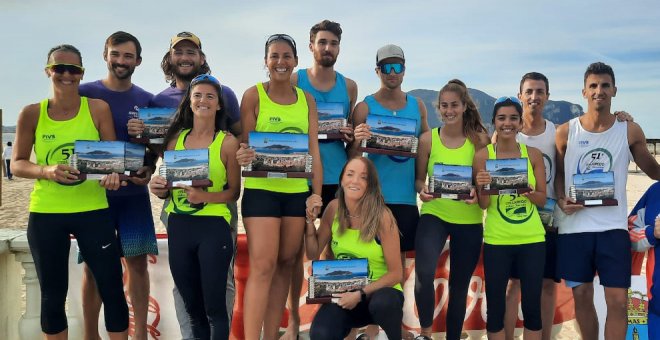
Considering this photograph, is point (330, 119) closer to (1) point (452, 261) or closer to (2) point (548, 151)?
(1) point (452, 261)

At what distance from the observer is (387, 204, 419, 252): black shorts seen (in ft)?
15.8

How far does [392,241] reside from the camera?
161 inches

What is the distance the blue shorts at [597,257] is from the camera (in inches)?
175

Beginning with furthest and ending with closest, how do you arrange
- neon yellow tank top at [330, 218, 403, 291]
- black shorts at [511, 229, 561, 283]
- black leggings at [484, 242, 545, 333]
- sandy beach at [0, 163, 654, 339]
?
1. sandy beach at [0, 163, 654, 339]
2. black shorts at [511, 229, 561, 283]
3. black leggings at [484, 242, 545, 333]
4. neon yellow tank top at [330, 218, 403, 291]

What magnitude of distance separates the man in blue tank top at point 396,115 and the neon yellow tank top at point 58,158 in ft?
7.29

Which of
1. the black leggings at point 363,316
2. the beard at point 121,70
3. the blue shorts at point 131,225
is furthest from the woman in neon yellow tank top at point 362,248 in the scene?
the beard at point 121,70

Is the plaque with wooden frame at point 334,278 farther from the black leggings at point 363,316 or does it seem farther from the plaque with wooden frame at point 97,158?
the plaque with wooden frame at point 97,158

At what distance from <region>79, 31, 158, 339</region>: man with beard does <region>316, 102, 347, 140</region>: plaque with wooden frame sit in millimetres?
1504

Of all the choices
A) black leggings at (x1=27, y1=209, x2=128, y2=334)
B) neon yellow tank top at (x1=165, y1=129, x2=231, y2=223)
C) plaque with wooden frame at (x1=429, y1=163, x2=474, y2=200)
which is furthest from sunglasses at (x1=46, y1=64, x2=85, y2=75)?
plaque with wooden frame at (x1=429, y1=163, x2=474, y2=200)

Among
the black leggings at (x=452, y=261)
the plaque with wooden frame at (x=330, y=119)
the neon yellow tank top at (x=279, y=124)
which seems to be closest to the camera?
the neon yellow tank top at (x=279, y=124)

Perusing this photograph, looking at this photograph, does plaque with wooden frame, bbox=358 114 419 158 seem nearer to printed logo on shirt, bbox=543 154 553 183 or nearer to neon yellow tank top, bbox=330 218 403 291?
neon yellow tank top, bbox=330 218 403 291

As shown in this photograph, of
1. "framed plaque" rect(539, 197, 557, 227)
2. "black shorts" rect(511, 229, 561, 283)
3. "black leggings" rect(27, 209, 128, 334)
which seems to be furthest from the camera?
"black shorts" rect(511, 229, 561, 283)

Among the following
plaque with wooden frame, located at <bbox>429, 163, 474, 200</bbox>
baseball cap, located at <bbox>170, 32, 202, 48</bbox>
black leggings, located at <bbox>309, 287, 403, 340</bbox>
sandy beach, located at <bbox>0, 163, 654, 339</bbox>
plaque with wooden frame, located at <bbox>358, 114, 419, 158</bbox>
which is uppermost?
baseball cap, located at <bbox>170, 32, 202, 48</bbox>

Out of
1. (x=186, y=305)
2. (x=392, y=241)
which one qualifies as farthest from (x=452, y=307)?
(x=186, y=305)
